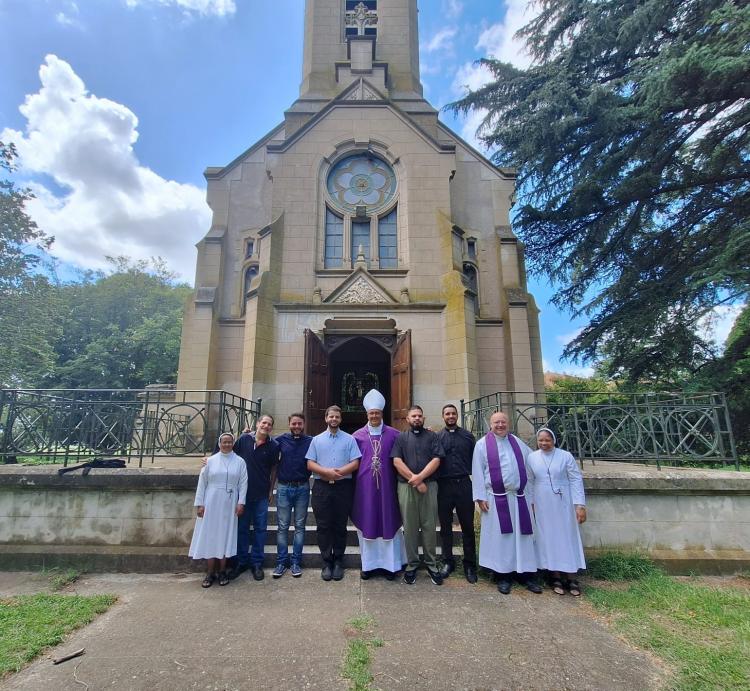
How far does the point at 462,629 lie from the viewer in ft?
12.4

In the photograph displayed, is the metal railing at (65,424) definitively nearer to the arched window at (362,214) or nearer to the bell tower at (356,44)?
the arched window at (362,214)

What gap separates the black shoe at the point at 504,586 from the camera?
462 cm

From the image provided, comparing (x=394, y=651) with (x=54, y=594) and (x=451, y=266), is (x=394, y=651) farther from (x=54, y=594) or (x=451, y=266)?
(x=451, y=266)

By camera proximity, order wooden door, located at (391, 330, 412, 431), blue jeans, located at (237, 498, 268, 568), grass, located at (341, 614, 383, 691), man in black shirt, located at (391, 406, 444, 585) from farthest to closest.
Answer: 1. wooden door, located at (391, 330, 412, 431)
2. blue jeans, located at (237, 498, 268, 568)
3. man in black shirt, located at (391, 406, 444, 585)
4. grass, located at (341, 614, 383, 691)

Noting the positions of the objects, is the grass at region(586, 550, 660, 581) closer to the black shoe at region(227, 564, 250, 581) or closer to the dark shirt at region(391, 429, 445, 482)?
the dark shirt at region(391, 429, 445, 482)

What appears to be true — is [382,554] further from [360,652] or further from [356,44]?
[356,44]

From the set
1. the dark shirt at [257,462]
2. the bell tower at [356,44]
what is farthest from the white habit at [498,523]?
the bell tower at [356,44]

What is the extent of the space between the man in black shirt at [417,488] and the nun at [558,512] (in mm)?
1257

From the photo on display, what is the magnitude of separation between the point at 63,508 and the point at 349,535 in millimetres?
4201

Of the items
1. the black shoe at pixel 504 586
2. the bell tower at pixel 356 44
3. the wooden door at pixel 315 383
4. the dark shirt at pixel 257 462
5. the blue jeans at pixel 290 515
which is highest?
the bell tower at pixel 356 44

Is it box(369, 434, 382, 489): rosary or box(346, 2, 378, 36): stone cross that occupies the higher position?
box(346, 2, 378, 36): stone cross

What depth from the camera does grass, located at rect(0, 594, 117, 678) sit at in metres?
3.43

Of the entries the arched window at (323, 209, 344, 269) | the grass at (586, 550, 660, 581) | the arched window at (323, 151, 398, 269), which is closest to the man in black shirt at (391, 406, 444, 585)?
the grass at (586, 550, 660, 581)

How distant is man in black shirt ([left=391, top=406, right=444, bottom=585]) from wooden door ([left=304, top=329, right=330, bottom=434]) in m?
5.07
